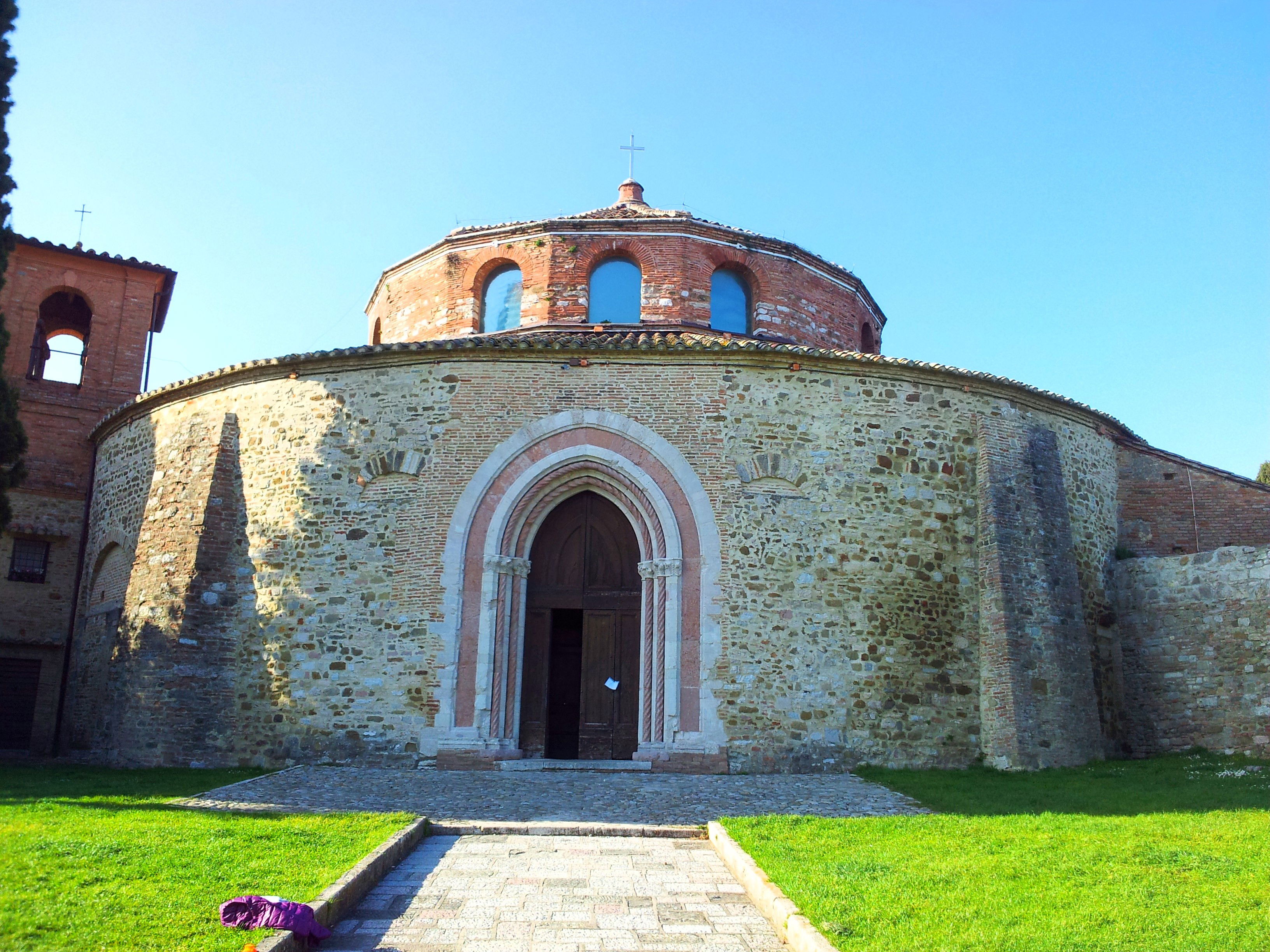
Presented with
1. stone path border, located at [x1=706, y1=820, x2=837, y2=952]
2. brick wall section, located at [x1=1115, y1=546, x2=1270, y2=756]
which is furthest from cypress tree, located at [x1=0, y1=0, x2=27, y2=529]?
brick wall section, located at [x1=1115, y1=546, x2=1270, y2=756]

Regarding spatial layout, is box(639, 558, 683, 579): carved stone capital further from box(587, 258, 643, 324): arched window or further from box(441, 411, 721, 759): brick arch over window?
box(587, 258, 643, 324): arched window

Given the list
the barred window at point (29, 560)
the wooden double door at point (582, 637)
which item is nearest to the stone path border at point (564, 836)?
the wooden double door at point (582, 637)

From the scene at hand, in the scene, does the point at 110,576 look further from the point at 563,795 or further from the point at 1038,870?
the point at 1038,870

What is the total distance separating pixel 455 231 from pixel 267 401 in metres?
5.68

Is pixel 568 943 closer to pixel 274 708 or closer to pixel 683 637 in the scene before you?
pixel 683 637

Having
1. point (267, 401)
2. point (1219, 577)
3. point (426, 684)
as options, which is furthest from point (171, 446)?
point (1219, 577)

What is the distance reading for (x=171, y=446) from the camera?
1638cm

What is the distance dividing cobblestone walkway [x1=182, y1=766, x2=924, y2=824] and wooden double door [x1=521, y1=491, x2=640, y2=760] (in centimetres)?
153

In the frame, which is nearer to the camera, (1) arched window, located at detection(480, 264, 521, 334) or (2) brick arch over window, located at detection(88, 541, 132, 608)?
(2) brick arch over window, located at detection(88, 541, 132, 608)

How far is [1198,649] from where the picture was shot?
15.0 meters

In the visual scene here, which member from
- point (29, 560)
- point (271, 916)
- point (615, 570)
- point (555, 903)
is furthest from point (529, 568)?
point (29, 560)

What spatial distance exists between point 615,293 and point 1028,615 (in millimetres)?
9290

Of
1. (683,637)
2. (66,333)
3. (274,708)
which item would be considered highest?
(66,333)

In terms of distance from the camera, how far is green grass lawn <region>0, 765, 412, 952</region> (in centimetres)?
511
